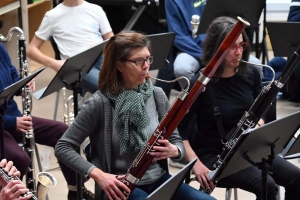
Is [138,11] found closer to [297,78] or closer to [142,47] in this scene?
[297,78]

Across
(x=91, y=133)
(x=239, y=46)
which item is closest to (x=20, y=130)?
(x=91, y=133)

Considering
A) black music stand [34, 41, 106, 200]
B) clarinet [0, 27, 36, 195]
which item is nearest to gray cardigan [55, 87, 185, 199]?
black music stand [34, 41, 106, 200]

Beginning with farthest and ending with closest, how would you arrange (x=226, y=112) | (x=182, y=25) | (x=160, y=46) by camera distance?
(x=182, y=25) → (x=160, y=46) → (x=226, y=112)

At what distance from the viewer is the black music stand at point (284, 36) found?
341cm

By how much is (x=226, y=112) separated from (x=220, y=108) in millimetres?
33

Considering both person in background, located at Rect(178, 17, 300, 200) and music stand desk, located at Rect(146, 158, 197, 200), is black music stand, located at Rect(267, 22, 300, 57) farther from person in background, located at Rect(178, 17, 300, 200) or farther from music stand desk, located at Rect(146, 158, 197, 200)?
music stand desk, located at Rect(146, 158, 197, 200)

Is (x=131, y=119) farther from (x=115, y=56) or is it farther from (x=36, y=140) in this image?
(x=36, y=140)

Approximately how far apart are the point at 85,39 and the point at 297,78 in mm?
1654

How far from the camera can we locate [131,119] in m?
2.16

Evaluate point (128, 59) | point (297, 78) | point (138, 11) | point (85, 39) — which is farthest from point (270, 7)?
point (128, 59)

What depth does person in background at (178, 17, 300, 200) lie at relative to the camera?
2.46 m

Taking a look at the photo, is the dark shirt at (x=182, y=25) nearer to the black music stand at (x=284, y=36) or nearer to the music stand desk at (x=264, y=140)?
the black music stand at (x=284, y=36)

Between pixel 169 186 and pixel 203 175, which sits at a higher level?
pixel 169 186

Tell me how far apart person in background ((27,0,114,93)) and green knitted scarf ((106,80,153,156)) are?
59.1 inches
